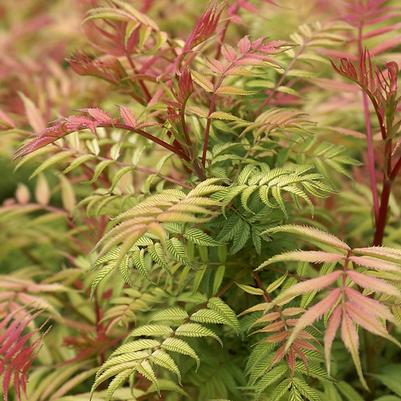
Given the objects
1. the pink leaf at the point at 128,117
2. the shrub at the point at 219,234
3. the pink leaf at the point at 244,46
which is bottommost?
the shrub at the point at 219,234

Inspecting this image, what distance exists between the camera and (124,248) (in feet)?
2.50

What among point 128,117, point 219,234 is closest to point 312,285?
point 219,234

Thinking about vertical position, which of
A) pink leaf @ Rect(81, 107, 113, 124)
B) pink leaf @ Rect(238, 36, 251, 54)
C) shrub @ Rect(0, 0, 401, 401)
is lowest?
shrub @ Rect(0, 0, 401, 401)

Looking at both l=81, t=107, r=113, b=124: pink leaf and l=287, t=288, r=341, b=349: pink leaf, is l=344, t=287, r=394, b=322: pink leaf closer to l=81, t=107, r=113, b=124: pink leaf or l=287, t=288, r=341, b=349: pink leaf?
l=287, t=288, r=341, b=349: pink leaf

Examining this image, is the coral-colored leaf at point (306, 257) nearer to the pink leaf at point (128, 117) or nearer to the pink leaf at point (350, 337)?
the pink leaf at point (350, 337)

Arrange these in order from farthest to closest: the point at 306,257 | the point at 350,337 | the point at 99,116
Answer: the point at 99,116, the point at 306,257, the point at 350,337

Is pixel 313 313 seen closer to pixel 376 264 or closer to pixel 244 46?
pixel 376 264

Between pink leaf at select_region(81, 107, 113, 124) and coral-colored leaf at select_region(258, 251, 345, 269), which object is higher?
pink leaf at select_region(81, 107, 113, 124)

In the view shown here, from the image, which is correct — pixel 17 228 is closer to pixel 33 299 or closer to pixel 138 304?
pixel 33 299

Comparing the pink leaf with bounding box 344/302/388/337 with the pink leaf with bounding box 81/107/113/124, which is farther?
the pink leaf with bounding box 81/107/113/124

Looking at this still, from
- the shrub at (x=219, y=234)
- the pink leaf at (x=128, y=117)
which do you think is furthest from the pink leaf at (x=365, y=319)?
the pink leaf at (x=128, y=117)

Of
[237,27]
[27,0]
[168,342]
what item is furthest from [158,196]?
[27,0]

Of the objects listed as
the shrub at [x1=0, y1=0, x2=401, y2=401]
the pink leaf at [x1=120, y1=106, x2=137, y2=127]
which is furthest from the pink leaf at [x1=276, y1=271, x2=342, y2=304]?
the pink leaf at [x1=120, y1=106, x2=137, y2=127]

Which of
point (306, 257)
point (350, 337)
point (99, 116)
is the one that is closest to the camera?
point (350, 337)
